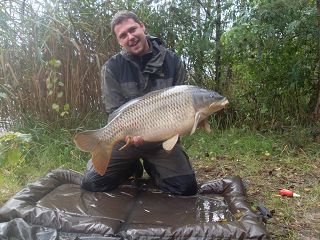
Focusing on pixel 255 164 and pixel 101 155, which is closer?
pixel 101 155

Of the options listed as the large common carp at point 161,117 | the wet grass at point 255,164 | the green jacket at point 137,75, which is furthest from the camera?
the green jacket at point 137,75

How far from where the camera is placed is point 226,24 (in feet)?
16.9

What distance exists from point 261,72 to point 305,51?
495 mm

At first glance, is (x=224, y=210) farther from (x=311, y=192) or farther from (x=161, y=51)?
(x=161, y=51)

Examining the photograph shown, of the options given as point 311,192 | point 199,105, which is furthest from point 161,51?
point 311,192

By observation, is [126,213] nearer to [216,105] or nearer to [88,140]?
[88,140]

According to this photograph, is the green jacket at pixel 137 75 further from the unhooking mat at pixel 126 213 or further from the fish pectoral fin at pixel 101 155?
the unhooking mat at pixel 126 213

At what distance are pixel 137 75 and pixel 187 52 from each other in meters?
2.01

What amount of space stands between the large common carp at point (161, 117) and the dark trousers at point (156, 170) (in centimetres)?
42

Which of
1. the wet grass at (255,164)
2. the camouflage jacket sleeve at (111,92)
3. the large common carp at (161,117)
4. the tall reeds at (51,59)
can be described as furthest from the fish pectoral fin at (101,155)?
the tall reeds at (51,59)

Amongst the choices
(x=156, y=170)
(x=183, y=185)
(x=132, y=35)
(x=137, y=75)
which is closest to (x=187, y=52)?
(x=137, y=75)

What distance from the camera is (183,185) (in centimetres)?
304

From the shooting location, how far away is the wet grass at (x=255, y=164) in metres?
2.85

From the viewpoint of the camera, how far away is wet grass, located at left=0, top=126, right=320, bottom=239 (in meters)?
2.85
